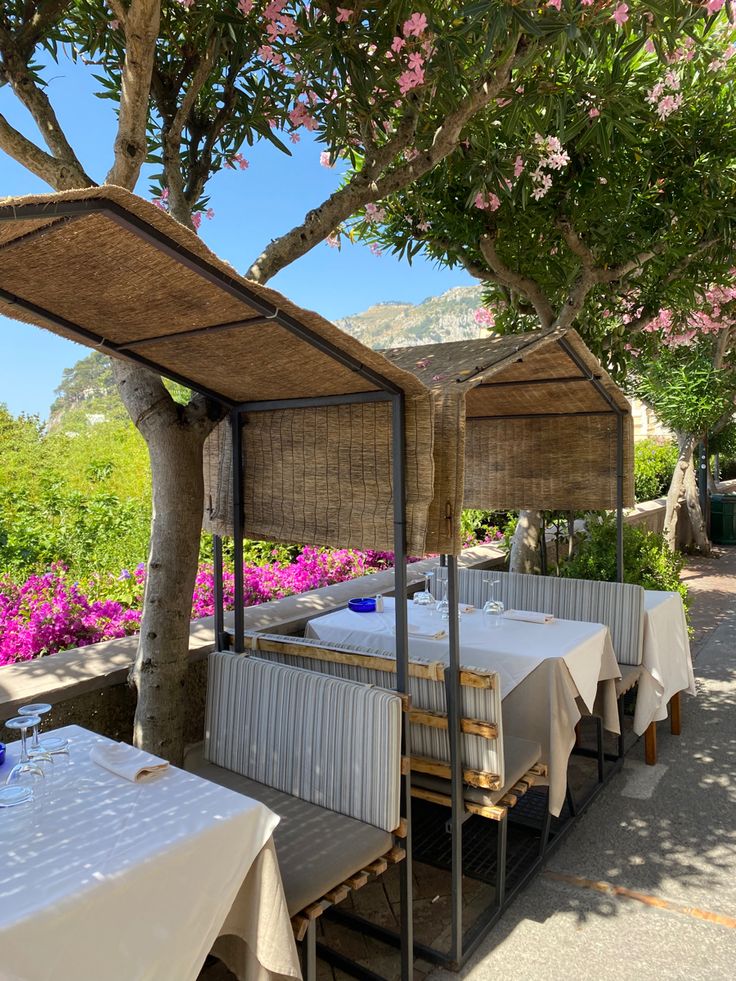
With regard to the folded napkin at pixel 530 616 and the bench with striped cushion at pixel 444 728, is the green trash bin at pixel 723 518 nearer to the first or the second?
the folded napkin at pixel 530 616

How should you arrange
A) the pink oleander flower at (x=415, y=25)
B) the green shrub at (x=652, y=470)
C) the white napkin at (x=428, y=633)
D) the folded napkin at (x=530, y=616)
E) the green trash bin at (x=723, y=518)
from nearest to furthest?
1. the pink oleander flower at (x=415, y=25)
2. the white napkin at (x=428, y=633)
3. the folded napkin at (x=530, y=616)
4. the green trash bin at (x=723, y=518)
5. the green shrub at (x=652, y=470)

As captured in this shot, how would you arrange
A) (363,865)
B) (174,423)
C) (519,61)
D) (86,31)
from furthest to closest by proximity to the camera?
(86,31) → (519,61) → (174,423) → (363,865)

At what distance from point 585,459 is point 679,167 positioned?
2304mm

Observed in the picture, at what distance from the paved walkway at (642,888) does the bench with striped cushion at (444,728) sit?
1.42 ft

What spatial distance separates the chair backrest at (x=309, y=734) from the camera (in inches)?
87.7

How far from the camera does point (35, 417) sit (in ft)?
52.7

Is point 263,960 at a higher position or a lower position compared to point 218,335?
lower

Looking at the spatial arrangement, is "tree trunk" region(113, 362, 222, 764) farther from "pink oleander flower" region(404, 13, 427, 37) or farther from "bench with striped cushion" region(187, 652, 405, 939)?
"pink oleander flower" region(404, 13, 427, 37)

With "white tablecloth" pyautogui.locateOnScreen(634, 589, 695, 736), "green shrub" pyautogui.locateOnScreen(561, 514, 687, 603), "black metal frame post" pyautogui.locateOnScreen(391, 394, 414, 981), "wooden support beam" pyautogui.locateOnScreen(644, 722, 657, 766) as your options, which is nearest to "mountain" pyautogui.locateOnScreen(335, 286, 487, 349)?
"green shrub" pyautogui.locateOnScreen(561, 514, 687, 603)

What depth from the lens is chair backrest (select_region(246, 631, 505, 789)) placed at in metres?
2.55

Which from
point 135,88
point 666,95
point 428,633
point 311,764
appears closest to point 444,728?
point 311,764

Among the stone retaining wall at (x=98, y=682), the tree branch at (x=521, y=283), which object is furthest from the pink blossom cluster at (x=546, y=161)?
the stone retaining wall at (x=98, y=682)

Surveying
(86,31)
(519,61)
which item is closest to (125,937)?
(519,61)

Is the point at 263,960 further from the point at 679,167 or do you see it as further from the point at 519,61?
the point at 679,167
